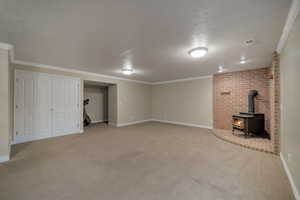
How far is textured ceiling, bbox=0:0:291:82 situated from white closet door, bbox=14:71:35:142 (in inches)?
41.6

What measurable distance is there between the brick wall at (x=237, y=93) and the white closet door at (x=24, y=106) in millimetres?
6729

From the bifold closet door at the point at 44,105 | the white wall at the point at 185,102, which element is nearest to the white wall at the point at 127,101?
the white wall at the point at 185,102

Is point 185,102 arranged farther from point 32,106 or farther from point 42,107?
point 32,106

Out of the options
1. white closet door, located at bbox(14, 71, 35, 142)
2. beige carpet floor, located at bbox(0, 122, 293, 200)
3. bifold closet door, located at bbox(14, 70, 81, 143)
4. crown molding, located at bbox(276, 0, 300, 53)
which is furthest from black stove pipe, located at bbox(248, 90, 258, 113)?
white closet door, located at bbox(14, 71, 35, 142)

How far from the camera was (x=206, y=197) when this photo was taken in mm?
1736

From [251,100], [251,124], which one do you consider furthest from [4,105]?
[251,100]

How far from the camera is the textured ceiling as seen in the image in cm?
156

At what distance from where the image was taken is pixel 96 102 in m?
7.94

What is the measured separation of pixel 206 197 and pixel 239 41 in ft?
8.90

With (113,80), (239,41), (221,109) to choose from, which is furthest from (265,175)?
(113,80)

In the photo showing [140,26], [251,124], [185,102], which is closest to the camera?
[140,26]

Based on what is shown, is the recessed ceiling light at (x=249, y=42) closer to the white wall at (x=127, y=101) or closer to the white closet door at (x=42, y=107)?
the white wall at (x=127, y=101)

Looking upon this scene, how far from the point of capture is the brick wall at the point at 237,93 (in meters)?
4.60

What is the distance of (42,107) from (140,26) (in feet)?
14.1
